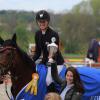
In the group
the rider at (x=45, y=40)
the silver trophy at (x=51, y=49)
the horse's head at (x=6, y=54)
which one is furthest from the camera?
the rider at (x=45, y=40)

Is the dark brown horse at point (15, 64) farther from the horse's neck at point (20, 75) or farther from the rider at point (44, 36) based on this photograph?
the rider at point (44, 36)

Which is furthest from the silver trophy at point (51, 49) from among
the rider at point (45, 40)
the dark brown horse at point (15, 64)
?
the dark brown horse at point (15, 64)

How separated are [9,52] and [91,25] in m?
55.2

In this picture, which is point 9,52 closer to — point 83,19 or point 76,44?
point 76,44

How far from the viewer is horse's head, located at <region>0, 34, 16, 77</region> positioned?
205 inches

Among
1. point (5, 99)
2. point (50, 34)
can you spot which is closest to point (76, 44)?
point (5, 99)

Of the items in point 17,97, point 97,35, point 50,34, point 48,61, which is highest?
point 50,34

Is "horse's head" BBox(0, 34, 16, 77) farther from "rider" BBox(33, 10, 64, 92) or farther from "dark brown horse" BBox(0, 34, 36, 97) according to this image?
"rider" BBox(33, 10, 64, 92)

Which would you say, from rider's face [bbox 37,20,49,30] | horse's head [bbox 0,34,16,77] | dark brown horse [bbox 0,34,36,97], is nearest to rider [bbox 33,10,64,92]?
rider's face [bbox 37,20,49,30]

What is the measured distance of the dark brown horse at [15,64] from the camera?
17.2ft

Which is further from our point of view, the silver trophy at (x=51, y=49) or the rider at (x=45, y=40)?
the rider at (x=45, y=40)

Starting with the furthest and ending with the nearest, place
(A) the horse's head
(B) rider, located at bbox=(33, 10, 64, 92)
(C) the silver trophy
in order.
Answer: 1. (B) rider, located at bbox=(33, 10, 64, 92)
2. (C) the silver trophy
3. (A) the horse's head

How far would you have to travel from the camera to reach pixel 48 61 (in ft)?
18.7

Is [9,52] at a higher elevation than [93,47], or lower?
higher
